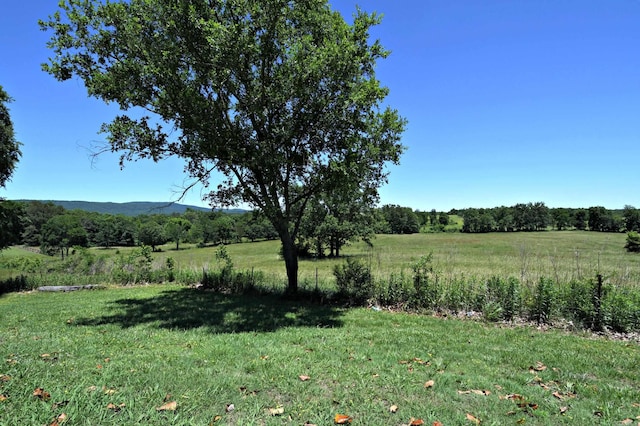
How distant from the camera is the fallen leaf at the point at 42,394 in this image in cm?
336

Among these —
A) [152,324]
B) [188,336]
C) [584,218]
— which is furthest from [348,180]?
[584,218]

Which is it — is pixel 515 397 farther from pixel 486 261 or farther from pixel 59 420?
pixel 486 261

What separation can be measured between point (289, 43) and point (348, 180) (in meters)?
4.28

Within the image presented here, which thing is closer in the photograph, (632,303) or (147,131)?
(632,303)

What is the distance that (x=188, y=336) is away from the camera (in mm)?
6691

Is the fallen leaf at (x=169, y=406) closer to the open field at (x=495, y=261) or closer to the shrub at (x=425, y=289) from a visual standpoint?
the shrub at (x=425, y=289)

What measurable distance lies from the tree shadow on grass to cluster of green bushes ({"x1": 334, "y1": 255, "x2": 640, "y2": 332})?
5.13ft

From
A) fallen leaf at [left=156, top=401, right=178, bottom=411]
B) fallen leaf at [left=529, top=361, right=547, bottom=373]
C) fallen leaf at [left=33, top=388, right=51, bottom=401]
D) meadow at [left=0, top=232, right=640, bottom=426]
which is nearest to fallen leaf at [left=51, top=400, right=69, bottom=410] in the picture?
meadow at [left=0, top=232, right=640, bottom=426]

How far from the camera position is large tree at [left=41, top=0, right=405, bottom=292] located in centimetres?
884

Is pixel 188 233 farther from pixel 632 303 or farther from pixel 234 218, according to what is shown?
pixel 632 303

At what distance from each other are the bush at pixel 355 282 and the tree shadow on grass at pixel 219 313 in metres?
0.91

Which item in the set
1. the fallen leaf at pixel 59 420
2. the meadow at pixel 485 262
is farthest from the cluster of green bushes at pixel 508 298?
Answer: the fallen leaf at pixel 59 420

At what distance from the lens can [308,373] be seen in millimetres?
4488

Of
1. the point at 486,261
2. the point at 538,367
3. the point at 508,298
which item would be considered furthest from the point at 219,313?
the point at 486,261
